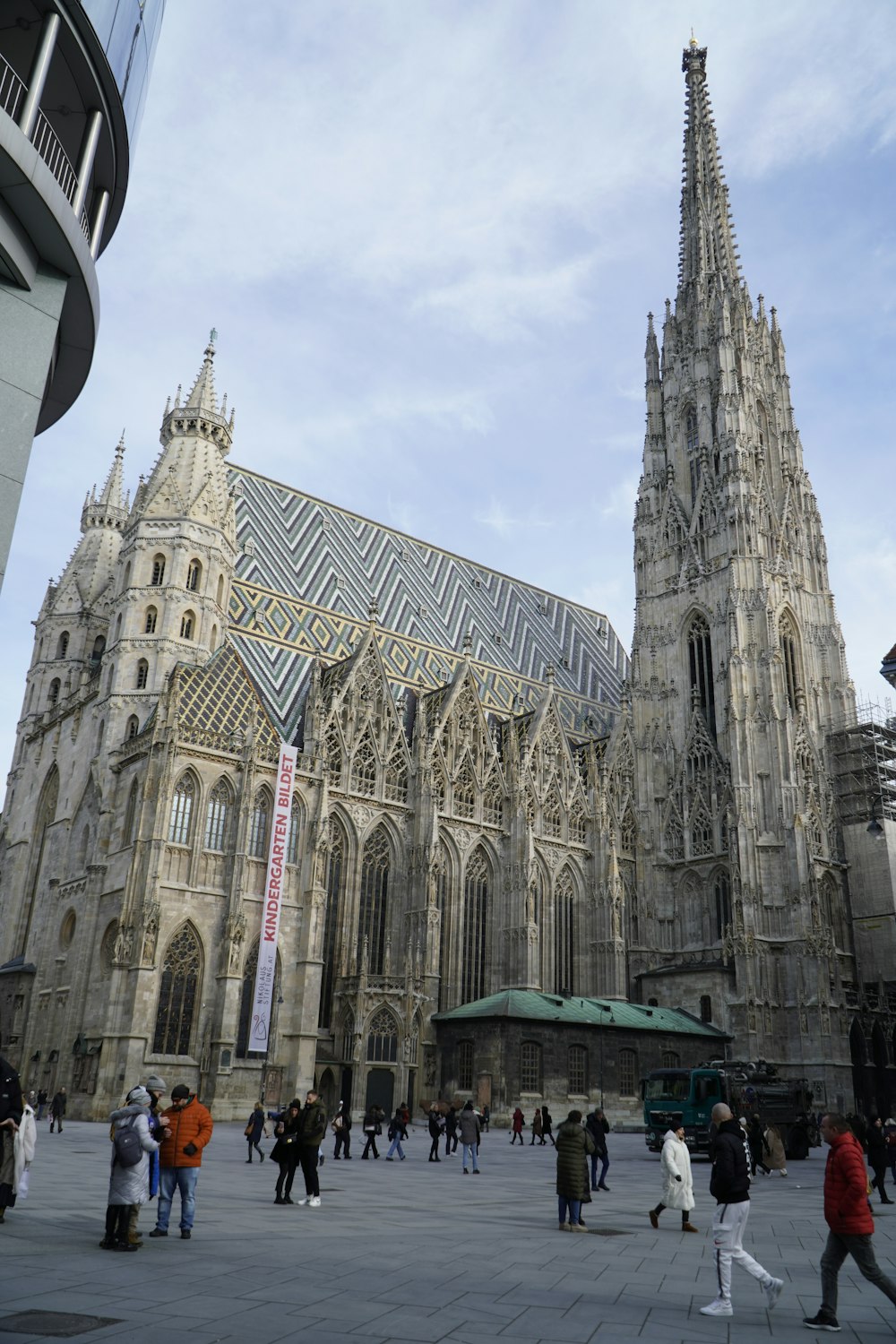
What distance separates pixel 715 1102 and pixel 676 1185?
14.4 meters

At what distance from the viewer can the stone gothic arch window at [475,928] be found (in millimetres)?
49594

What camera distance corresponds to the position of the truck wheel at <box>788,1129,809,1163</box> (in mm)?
30166

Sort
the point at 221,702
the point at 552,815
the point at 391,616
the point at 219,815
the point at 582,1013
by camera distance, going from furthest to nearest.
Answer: the point at 391,616 < the point at 552,815 < the point at 582,1013 < the point at 221,702 < the point at 219,815

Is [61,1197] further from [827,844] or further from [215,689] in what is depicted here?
[827,844]

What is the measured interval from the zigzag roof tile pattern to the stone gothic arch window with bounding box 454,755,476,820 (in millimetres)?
5986

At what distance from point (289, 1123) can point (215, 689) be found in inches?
1180

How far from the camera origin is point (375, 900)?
47125 millimetres

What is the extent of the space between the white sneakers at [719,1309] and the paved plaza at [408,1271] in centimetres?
12

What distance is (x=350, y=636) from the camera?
5597 cm

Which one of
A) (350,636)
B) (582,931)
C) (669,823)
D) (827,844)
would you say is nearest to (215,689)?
(350,636)

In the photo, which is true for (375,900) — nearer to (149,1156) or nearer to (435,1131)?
(435,1131)

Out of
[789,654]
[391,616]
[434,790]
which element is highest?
[391,616]

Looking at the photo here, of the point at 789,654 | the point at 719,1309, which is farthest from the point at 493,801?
the point at 719,1309

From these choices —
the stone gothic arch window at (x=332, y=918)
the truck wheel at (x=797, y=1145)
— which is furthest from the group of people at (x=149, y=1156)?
the stone gothic arch window at (x=332, y=918)
